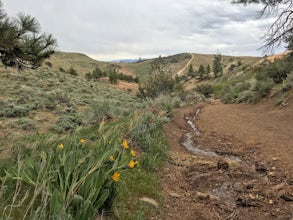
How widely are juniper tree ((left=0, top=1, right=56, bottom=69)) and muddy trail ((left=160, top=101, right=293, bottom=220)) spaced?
14.9 feet

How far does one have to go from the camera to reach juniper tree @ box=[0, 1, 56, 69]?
7250 mm

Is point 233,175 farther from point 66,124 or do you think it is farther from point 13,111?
point 13,111

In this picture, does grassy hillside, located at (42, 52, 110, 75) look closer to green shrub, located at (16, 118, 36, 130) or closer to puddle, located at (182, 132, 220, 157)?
green shrub, located at (16, 118, 36, 130)

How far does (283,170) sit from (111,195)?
3.45 meters

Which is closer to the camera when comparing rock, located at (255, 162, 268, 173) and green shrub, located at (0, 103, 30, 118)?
rock, located at (255, 162, 268, 173)

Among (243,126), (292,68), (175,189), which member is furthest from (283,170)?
(292,68)

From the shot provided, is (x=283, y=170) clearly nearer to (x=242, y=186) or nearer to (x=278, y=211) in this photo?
(x=242, y=186)

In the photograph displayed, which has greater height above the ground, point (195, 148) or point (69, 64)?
point (69, 64)

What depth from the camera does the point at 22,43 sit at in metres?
8.26

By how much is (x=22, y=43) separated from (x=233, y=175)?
6355mm

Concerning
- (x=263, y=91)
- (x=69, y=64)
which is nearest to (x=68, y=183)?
(x=263, y=91)

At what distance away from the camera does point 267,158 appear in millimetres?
6031

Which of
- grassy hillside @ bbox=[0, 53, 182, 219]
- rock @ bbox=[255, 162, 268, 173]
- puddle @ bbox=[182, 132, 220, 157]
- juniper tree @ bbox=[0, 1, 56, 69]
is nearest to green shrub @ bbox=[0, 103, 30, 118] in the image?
juniper tree @ bbox=[0, 1, 56, 69]

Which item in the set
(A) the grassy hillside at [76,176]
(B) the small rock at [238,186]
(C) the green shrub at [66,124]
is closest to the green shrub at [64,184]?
(A) the grassy hillside at [76,176]
